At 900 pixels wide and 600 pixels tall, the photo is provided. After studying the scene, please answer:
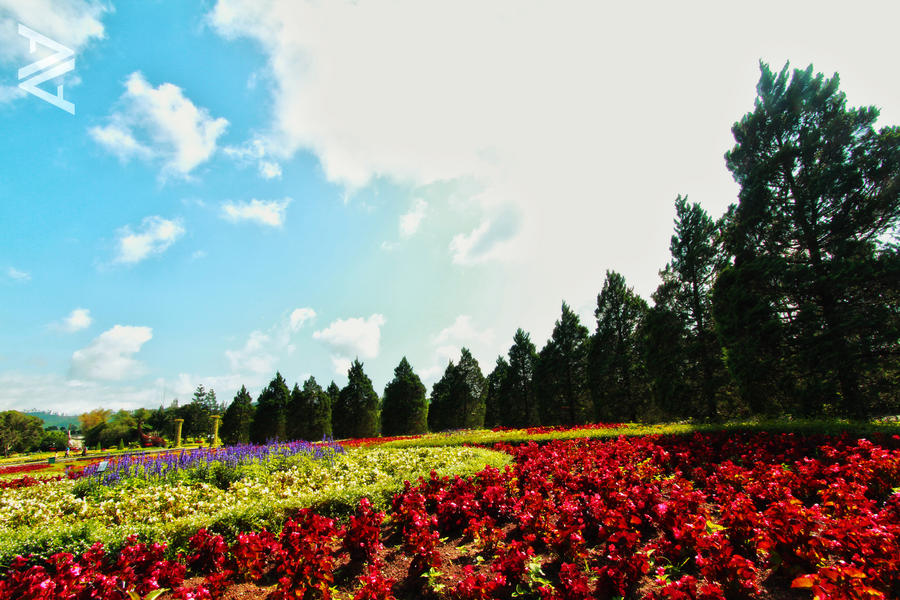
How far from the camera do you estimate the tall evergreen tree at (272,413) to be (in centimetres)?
3350

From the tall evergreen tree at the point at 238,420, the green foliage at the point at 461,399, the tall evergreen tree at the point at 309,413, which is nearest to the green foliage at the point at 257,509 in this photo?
the green foliage at the point at 461,399

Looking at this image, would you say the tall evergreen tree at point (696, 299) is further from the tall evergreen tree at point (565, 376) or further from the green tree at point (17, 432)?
the green tree at point (17, 432)

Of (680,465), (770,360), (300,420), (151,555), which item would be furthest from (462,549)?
(300,420)

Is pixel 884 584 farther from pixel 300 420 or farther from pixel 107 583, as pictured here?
pixel 300 420

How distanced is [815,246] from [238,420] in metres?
40.3

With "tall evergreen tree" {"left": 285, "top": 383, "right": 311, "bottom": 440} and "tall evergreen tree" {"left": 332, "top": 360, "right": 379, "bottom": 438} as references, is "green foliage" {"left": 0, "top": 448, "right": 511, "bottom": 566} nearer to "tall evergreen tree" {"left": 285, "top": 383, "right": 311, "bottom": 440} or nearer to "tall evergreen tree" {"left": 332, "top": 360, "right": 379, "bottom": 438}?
"tall evergreen tree" {"left": 332, "top": 360, "right": 379, "bottom": 438}

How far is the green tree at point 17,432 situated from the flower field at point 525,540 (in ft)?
202

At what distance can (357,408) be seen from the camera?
33.2 metres

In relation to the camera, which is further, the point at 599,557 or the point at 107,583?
the point at 599,557

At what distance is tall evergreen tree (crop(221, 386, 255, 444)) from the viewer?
109ft

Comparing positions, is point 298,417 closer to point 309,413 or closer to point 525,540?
point 309,413

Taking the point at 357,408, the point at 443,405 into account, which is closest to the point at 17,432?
the point at 357,408

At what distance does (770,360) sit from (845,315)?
2.35 metres

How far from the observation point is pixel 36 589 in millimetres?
3113
